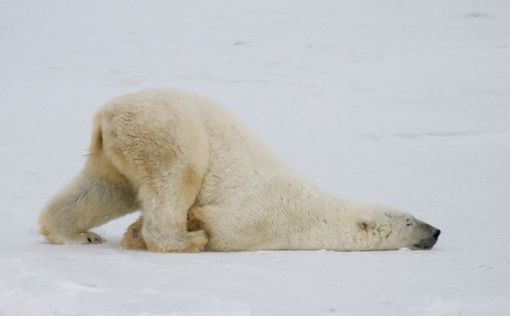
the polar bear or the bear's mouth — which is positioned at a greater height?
the polar bear

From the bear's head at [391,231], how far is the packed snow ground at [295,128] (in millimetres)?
202

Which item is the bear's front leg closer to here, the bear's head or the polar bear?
the polar bear

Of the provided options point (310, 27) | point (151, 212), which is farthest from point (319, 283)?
point (310, 27)

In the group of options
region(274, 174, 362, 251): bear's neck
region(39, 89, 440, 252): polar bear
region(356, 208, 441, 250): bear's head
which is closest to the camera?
region(39, 89, 440, 252): polar bear

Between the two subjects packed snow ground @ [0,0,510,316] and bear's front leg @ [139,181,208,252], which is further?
bear's front leg @ [139,181,208,252]

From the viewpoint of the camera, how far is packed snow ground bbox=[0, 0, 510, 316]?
4066mm

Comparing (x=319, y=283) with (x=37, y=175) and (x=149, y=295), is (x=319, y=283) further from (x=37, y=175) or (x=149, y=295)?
(x=37, y=175)

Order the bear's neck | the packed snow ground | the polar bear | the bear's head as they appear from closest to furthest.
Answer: the packed snow ground < the polar bear < the bear's neck < the bear's head

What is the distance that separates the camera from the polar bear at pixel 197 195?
17.6ft

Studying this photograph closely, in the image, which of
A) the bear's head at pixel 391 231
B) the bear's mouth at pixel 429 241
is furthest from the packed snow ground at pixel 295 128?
the bear's head at pixel 391 231

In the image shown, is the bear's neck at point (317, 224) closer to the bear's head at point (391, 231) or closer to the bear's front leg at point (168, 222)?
the bear's head at point (391, 231)

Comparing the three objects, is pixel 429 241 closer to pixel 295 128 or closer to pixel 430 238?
pixel 430 238

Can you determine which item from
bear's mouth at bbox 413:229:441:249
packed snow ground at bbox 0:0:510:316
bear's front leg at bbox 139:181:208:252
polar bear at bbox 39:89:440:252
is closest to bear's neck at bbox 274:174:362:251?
polar bear at bbox 39:89:440:252

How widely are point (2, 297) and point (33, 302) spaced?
0.15 metres
